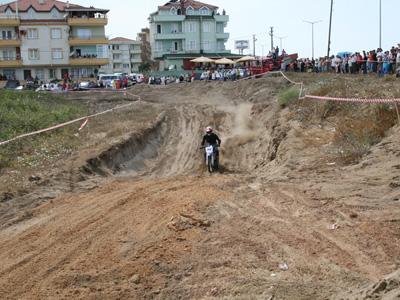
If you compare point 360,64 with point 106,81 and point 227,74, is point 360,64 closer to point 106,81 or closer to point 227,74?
point 227,74

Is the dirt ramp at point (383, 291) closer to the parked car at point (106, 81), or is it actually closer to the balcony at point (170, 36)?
the parked car at point (106, 81)

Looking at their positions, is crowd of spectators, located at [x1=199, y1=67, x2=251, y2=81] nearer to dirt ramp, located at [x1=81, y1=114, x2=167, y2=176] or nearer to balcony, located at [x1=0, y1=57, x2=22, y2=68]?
dirt ramp, located at [x1=81, y1=114, x2=167, y2=176]

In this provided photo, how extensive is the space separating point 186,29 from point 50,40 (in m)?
25.8

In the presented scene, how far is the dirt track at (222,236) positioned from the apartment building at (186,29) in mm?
87677

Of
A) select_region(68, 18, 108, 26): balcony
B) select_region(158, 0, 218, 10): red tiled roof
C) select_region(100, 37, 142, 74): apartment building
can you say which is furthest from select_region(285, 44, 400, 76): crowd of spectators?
select_region(100, 37, 142, 74): apartment building

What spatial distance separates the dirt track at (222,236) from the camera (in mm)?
7699

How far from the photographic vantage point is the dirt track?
770cm

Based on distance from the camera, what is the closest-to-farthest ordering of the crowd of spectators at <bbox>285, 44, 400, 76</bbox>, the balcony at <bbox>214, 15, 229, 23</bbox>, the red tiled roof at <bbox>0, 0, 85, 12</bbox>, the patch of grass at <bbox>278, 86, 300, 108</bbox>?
the patch of grass at <bbox>278, 86, 300, 108</bbox>, the crowd of spectators at <bbox>285, 44, 400, 76</bbox>, the red tiled roof at <bbox>0, 0, 85, 12</bbox>, the balcony at <bbox>214, 15, 229, 23</bbox>

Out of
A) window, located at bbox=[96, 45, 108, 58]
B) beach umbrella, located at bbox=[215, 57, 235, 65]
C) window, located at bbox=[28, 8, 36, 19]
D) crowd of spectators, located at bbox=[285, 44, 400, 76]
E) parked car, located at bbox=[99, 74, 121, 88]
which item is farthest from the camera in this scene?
window, located at bbox=[96, 45, 108, 58]

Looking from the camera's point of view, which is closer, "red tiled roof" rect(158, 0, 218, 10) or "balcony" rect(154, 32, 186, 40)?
"balcony" rect(154, 32, 186, 40)

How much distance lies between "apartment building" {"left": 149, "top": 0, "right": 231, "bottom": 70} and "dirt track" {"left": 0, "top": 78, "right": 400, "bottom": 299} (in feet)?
288

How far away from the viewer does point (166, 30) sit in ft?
339

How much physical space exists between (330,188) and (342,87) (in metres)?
11.0

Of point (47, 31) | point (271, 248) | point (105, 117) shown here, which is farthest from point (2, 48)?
point (271, 248)
